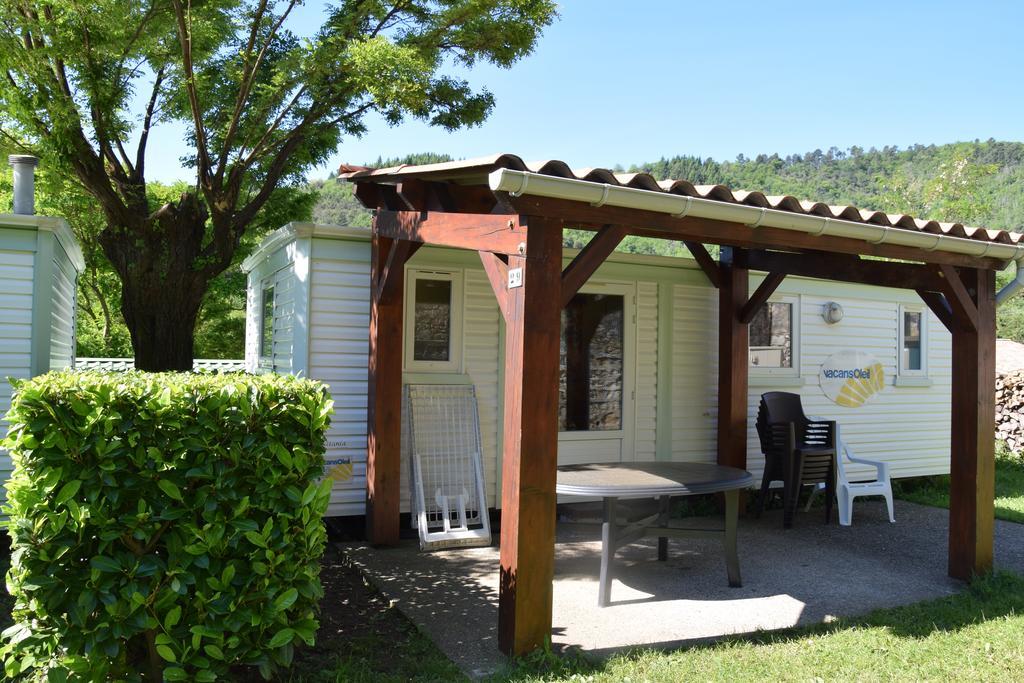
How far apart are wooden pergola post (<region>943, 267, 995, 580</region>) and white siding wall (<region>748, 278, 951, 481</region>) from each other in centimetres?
264

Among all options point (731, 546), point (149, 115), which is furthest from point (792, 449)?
point (149, 115)

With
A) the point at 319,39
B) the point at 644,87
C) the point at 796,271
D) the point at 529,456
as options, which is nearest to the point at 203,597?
the point at 529,456

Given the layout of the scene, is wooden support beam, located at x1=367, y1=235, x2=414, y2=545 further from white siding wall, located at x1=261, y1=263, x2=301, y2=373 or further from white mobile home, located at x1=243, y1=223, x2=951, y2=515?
white siding wall, located at x1=261, y1=263, x2=301, y2=373

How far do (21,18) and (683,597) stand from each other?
28.9 feet

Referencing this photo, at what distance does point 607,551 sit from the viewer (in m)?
4.89

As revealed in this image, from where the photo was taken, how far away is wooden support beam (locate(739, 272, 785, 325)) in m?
7.22

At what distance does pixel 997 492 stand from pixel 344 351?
7949 mm

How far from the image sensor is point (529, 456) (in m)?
3.83

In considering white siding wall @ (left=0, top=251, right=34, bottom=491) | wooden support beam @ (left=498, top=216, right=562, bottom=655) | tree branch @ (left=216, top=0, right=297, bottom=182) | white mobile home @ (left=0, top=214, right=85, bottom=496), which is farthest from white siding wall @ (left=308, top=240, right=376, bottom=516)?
tree branch @ (left=216, top=0, right=297, bottom=182)

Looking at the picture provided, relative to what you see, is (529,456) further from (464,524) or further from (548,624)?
(464,524)

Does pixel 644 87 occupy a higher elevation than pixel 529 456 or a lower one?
higher

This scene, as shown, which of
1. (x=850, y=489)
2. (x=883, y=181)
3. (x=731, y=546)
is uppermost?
(x=883, y=181)

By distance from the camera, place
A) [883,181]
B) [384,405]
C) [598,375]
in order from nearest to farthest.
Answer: [384,405] < [598,375] < [883,181]

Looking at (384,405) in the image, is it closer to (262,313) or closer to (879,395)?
(262,313)
